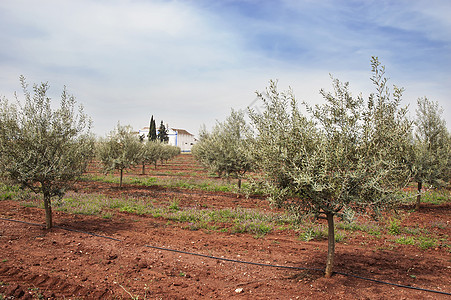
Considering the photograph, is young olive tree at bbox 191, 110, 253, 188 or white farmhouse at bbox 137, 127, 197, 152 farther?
white farmhouse at bbox 137, 127, 197, 152

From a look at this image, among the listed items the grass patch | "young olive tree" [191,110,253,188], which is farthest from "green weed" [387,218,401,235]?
"young olive tree" [191,110,253,188]

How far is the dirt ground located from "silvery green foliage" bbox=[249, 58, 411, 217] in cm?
191

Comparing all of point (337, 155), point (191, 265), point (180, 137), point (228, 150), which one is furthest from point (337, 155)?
point (180, 137)

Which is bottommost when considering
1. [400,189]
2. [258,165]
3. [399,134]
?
[400,189]

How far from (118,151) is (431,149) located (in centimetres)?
1965

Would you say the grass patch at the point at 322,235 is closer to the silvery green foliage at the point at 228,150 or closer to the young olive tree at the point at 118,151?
the silvery green foliage at the point at 228,150

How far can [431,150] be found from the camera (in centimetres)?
1598

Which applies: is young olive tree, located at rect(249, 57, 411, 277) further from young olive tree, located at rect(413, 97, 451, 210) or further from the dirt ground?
young olive tree, located at rect(413, 97, 451, 210)

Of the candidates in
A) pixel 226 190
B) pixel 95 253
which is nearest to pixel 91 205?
pixel 95 253

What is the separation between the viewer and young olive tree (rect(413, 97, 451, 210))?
593 inches

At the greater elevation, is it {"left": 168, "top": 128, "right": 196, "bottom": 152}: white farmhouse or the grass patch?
{"left": 168, "top": 128, "right": 196, "bottom": 152}: white farmhouse

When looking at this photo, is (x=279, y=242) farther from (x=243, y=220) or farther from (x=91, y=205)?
(x=91, y=205)

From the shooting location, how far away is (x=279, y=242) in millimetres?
9281

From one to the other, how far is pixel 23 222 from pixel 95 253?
4.67m
